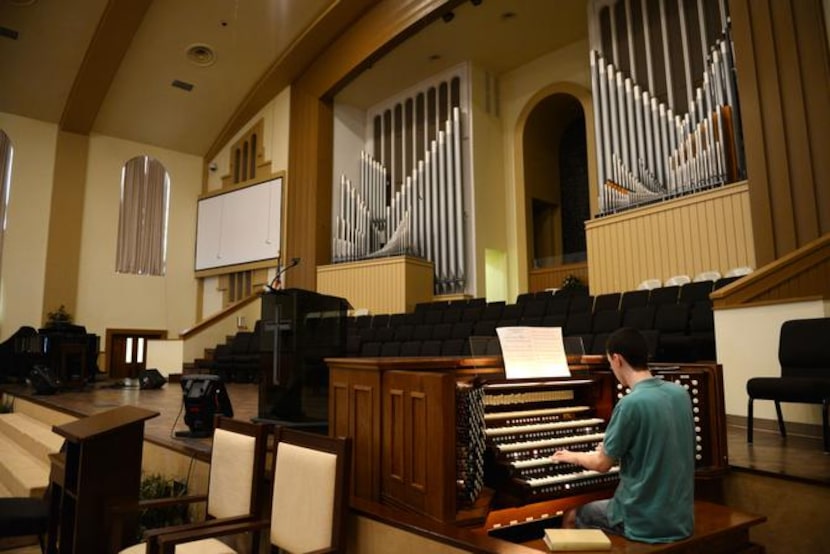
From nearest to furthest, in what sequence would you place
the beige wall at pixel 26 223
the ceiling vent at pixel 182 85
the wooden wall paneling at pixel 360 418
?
the wooden wall paneling at pixel 360 418 < the beige wall at pixel 26 223 < the ceiling vent at pixel 182 85

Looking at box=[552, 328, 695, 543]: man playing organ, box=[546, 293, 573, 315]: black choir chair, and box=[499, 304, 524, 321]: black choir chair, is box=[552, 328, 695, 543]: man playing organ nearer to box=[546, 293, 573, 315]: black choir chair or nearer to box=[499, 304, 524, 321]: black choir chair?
box=[546, 293, 573, 315]: black choir chair

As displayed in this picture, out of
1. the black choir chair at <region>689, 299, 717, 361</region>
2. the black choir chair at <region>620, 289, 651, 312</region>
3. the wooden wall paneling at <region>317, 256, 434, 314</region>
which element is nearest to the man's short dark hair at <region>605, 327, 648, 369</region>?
the black choir chair at <region>689, 299, 717, 361</region>

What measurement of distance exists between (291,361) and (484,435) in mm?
1846

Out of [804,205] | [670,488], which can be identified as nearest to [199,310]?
[804,205]

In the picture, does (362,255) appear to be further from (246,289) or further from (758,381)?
(758,381)

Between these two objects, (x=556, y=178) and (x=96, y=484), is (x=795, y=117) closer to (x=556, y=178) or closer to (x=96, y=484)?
(x=556, y=178)

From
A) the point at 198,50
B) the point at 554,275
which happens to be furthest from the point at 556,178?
the point at 198,50

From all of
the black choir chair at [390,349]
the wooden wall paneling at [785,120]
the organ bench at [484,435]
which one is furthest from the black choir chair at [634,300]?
the organ bench at [484,435]

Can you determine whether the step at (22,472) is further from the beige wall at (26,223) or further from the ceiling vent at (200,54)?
the ceiling vent at (200,54)

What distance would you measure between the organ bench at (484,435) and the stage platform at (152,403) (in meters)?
1.17

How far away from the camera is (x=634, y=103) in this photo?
6801 millimetres

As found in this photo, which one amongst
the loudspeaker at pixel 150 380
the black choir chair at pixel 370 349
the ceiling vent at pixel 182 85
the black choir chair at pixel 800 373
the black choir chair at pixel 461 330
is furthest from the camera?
the ceiling vent at pixel 182 85

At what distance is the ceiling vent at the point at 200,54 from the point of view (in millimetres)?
8674

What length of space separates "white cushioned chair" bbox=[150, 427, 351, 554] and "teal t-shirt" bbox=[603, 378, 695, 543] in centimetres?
83
